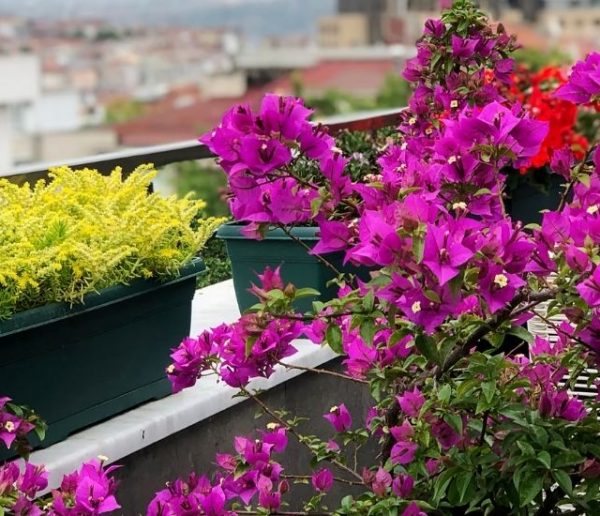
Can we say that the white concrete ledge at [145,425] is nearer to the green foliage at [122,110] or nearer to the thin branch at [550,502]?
the thin branch at [550,502]

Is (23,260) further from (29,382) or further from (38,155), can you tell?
(38,155)

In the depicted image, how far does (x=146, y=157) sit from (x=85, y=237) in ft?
4.76

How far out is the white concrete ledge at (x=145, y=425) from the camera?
1.96 meters

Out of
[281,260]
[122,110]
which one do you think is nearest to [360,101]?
[122,110]

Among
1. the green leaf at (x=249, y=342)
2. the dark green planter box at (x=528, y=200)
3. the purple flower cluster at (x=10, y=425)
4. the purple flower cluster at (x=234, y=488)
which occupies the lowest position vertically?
the dark green planter box at (x=528, y=200)

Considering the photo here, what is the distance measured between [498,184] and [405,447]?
41 centimetres

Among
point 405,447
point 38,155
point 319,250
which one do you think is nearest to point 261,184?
point 319,250

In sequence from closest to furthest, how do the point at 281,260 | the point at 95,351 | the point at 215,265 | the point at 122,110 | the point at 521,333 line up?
the point at 521,333 < the point at 95,351 < the point at 281,260 < the point at 215,265 < the point at 122,110

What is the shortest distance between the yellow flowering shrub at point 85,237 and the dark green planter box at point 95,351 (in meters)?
0.03

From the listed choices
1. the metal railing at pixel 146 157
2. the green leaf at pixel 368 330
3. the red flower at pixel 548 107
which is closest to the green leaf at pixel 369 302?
the green leaf at pixel 368 330

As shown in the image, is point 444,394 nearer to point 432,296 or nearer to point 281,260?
point 432,296

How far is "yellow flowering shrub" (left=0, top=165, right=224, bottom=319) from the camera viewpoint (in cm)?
198

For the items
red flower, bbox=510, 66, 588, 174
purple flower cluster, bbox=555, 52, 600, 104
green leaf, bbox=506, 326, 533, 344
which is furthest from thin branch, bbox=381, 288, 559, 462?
red flower, bbox=510, 66, 588, 174

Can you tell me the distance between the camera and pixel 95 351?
211 centimetres
